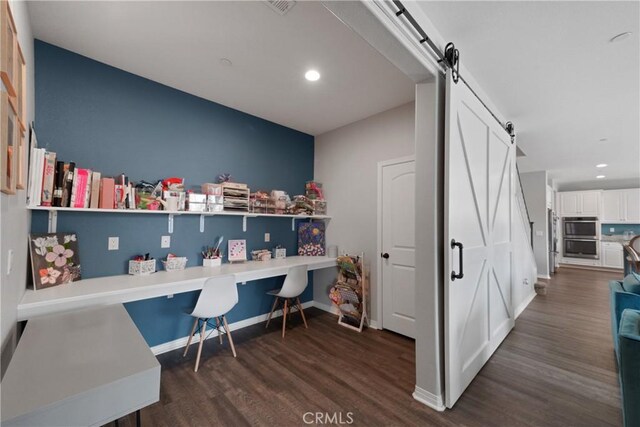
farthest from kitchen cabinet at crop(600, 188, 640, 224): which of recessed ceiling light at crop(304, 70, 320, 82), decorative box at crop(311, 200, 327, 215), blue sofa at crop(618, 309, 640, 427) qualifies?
recessed ceiling light at crop(304, 70, 320, 82)

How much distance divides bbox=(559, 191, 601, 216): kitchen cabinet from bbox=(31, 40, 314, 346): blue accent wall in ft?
30.7

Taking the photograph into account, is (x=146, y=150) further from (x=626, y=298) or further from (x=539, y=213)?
(x=539, y=213)

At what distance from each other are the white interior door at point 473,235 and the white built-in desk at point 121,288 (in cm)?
177

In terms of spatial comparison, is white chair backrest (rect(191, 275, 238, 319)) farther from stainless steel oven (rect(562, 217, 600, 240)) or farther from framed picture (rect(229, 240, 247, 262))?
stainless steel oven (rect(562, 217, 600, 240))

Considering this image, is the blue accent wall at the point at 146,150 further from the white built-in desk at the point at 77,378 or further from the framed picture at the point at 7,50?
the framed picture at the point at 7,50

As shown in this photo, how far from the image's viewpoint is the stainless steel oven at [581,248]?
24.6 ft

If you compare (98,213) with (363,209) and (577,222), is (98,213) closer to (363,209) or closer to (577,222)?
(363,209)

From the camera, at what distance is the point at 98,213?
7.52ft

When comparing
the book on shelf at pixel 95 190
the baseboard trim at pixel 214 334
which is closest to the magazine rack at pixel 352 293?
the baseboard trim at pixel 214 334

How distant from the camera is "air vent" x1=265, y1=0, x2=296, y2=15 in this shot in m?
1.64

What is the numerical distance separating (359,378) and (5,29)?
282 cm

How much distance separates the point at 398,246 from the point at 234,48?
261 centimetres

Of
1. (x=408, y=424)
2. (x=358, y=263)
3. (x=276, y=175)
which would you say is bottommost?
(x=408, y=424)

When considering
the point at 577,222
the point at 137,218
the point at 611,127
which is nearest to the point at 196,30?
the point at 137,218
